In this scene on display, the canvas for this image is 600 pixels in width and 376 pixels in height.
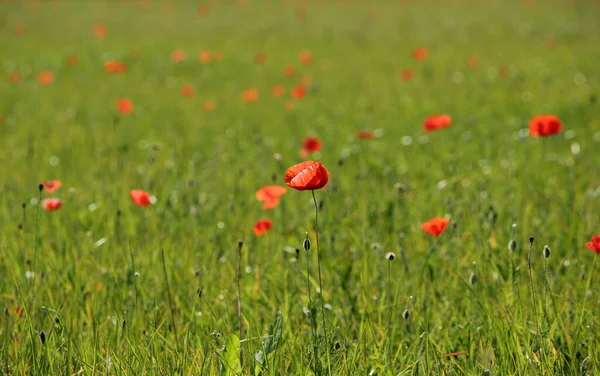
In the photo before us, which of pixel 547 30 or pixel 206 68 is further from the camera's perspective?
pixel 547 30

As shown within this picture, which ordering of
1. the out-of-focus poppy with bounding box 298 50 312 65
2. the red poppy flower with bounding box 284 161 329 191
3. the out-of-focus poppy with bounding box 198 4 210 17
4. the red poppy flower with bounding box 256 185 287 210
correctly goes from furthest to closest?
the out-of-focus poppy with bounding box 198 4 210 17 → the out-of-focus poppy with bounding box 298 50 312 65 → the red poppy flower with bounding box 256 185 287 210 → the red poppy flower with bounding box 284 161 329 191

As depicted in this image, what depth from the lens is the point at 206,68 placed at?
8.45m

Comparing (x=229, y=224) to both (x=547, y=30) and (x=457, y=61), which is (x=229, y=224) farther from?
(x=547, y=30)

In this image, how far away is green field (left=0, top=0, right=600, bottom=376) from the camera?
1.77 meters

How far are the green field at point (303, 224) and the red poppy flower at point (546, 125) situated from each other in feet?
1.20

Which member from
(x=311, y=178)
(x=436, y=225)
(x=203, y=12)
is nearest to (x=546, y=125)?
(x=436, y=225)

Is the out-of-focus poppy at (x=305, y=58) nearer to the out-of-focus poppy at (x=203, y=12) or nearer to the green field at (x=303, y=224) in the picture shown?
the green field at (x=303, y=224)

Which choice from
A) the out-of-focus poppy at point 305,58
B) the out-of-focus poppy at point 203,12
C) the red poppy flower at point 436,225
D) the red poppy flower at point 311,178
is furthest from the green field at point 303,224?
the out-of-focus poppy at point 203,12

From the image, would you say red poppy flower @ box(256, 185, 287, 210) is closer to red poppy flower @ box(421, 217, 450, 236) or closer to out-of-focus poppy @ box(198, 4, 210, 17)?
red poppy flower @ box(421, 217, 450, 236)

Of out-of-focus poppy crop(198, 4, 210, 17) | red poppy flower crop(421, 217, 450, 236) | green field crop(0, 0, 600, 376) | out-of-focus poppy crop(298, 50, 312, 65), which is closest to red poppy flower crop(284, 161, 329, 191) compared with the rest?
green field crop(0, 0, 600, 376)

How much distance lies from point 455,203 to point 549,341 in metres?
1.13

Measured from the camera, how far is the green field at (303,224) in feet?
5.82

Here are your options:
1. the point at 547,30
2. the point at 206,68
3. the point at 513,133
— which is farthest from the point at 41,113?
the point at 547,30

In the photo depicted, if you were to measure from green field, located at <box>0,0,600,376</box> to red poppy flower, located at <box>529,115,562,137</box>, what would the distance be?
1.20 ft
